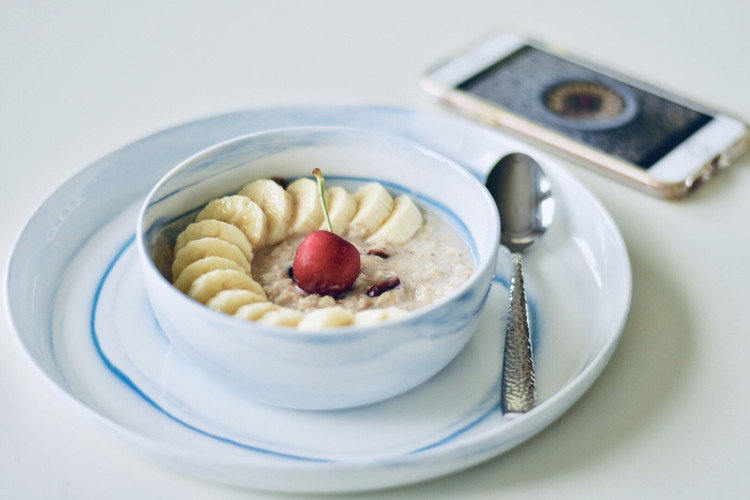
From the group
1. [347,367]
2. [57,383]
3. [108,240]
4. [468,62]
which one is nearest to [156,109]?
[108,240]

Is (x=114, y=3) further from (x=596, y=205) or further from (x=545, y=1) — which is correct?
(x=596, y=205)

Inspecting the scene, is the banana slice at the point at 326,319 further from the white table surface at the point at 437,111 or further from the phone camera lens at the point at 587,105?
the phone camera lens at the point at 587,105

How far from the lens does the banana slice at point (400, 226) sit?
1.24 metres

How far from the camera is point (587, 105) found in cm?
164

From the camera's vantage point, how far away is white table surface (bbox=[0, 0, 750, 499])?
3.19 ft

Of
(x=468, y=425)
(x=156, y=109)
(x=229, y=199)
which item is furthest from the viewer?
(x=156, y=109)

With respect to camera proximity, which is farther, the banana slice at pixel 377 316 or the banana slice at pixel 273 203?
the banana slice at pixel 273 203

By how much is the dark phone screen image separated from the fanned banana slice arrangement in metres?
0.46

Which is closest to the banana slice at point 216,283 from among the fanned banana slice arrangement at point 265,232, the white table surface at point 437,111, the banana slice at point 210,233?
the fanned banana slice arrangement at point 265,232

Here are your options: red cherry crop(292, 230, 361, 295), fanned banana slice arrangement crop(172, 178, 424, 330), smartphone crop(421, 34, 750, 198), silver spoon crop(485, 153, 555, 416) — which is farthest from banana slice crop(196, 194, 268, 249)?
smartphone crop(421, 34, 750, 198)

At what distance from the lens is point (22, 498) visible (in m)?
0.94

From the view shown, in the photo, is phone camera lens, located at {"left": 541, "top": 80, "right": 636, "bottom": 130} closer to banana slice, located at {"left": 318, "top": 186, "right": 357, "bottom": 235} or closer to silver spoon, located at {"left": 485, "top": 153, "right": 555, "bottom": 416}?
silver spoon, located at {"left": 485, "top": 153, "right": 555, "bottom": 416}

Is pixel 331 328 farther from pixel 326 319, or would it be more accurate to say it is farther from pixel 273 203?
pixel 273 203

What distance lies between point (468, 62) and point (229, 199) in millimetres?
736
